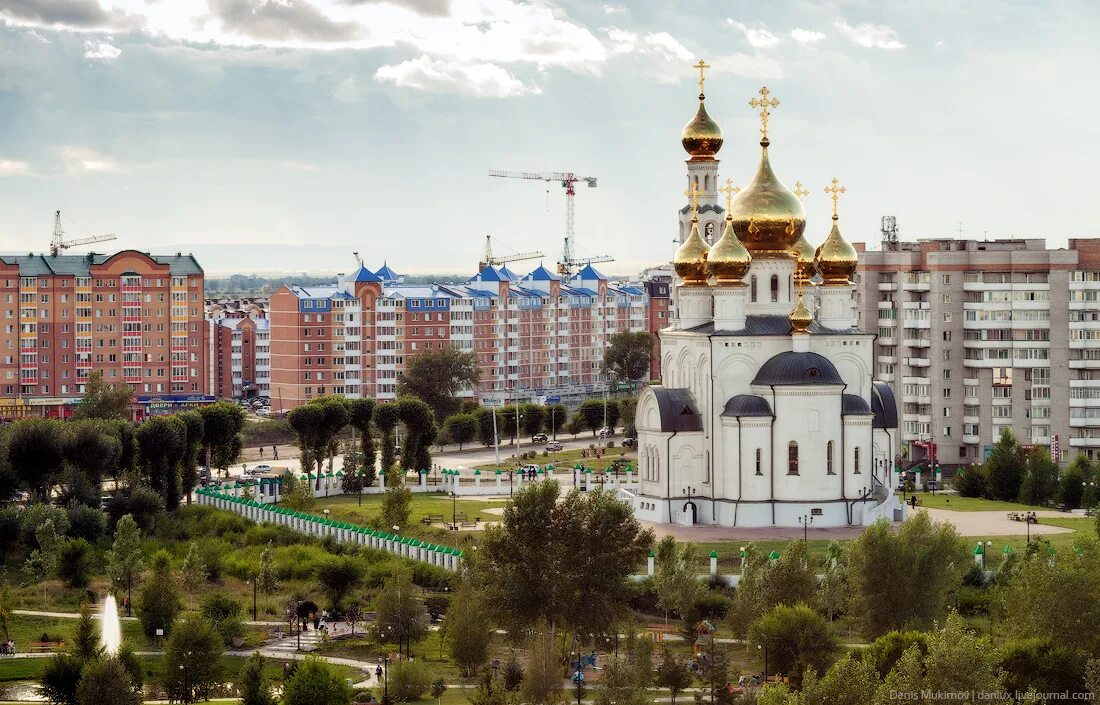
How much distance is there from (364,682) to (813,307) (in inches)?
1065

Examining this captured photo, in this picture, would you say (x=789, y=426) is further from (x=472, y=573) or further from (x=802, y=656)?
(x=802, y=656)

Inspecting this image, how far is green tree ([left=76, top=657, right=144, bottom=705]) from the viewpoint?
A: 34.0m

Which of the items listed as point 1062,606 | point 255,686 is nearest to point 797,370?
point 1062,606

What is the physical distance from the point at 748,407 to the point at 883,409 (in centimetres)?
633

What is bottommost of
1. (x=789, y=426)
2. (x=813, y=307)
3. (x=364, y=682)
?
(x=364, y=682)

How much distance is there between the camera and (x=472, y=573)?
142 feet

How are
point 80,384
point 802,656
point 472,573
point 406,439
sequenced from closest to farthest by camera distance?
point 802,656 < point 472,573 < point 406,439 < point 80,384

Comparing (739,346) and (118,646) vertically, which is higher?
(739,346)

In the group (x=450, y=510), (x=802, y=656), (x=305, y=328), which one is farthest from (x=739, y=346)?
(x=305, y=328)

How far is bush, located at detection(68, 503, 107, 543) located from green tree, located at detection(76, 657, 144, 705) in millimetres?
21211

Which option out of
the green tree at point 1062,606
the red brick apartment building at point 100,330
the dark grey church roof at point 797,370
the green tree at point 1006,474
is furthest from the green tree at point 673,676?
the red brick apartment building at point 100,330

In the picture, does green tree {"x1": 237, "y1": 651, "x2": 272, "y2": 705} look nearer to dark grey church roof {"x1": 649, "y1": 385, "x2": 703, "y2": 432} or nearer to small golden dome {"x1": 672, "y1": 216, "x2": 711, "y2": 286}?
dark grey church roof {"x1": 649, "y1": 385, "x2": 703, "y2": 432}

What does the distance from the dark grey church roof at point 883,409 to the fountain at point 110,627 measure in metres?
25.4

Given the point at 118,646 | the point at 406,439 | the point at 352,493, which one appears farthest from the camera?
the point at 406,439
